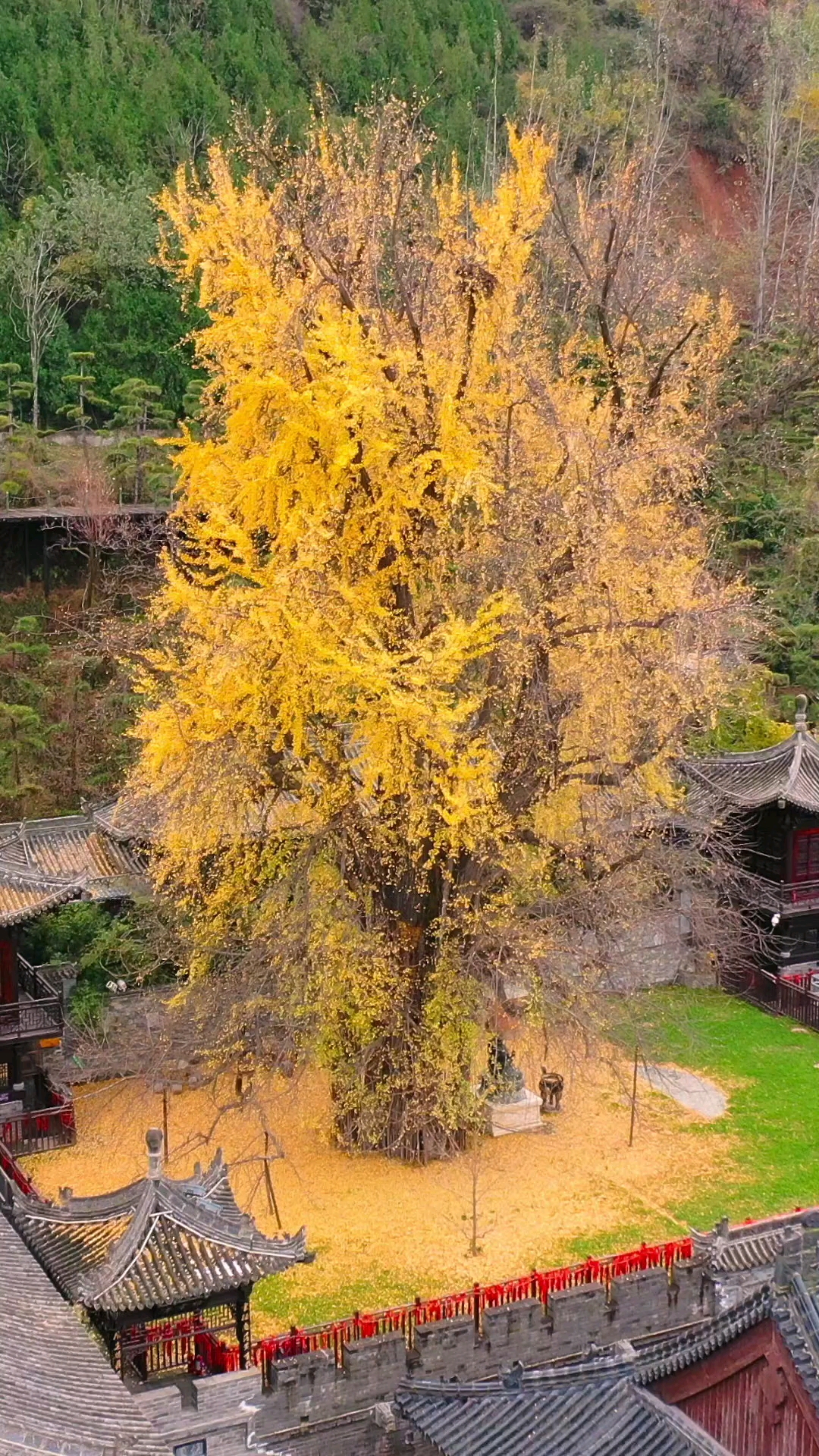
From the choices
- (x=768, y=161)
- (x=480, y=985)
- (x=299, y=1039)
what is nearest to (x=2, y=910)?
(x=299, y=1039)

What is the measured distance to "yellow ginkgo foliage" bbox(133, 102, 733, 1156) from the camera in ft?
61.8

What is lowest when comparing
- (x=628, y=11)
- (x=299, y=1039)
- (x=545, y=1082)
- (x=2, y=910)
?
(x=545, y=1082)

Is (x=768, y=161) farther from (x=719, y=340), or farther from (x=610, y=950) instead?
(x=610, y=950)

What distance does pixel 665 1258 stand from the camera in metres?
18.0

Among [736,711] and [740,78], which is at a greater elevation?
[740,78]

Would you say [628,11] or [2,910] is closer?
[2,910]

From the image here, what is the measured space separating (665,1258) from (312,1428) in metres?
4.91

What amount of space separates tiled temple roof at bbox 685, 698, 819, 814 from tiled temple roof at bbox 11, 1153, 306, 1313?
14.9 m

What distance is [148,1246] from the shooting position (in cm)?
1427

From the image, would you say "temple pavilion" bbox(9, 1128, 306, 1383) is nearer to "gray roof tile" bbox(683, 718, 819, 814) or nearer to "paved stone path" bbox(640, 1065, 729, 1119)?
"paved stone path" bbox(640, 1065, 729, 1119)

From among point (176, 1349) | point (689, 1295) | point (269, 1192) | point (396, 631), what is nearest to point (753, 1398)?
point (689, 1295)

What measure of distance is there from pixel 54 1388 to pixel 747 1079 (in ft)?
48.8

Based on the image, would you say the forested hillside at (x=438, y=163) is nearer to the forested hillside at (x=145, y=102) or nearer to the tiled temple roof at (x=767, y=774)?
the forested hillside at (x=145, y=102)

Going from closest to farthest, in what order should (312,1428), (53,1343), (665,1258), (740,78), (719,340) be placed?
(53,1343) < (312,1428) < (665,1258) < (719,340) < (740,78)
